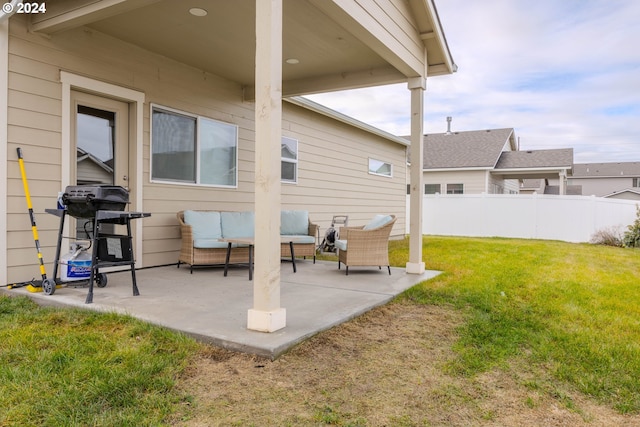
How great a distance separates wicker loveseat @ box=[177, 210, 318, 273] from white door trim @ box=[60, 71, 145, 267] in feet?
1.92

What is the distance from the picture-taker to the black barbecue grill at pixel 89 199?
12.6 feet

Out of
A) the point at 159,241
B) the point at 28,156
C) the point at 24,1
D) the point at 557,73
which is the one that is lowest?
the point at 159,241

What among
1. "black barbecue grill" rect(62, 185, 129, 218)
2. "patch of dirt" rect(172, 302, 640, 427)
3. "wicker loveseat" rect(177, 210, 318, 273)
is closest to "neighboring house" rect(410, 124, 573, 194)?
"wicker loveseat" rect(177, 210, 318, 273)

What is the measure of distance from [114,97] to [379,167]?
7977 millimetres

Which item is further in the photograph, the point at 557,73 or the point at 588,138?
the point at 588,138

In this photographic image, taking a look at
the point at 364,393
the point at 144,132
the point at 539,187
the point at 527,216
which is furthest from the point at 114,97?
the point at 539,187

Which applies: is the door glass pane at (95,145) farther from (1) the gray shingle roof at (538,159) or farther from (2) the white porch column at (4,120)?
(1) the gray shingle roof at (538,159)

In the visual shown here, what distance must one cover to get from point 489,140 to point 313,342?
18.8 metres

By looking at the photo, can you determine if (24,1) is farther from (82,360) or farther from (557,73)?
(557,73)

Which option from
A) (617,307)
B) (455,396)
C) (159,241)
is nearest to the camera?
(455,396)

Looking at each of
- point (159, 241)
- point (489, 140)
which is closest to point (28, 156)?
point (159, 241)

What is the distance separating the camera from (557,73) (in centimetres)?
2034

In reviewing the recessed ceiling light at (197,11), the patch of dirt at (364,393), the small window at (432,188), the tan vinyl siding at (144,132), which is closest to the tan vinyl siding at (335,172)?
the tan vinyl siding at (144,132)

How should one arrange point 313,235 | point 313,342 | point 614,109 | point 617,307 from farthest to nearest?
point 614,109 → point 313,235 → point 617,307 → point 313,342
